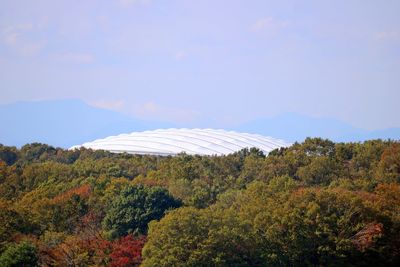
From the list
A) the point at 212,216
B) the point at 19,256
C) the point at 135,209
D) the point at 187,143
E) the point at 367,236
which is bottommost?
the point at 19,256

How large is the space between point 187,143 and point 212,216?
5106 centimetres

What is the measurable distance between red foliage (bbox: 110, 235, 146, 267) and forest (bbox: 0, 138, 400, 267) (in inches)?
2.2

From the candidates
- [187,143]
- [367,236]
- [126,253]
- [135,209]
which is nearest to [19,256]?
[126,253]

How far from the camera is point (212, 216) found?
37.3 metres

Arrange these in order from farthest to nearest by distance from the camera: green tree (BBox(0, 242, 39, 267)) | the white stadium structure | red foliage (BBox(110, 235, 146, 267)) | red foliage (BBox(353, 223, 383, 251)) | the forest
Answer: the white stadium structure
red foliage (BBox(353, 223, 383, 251))
red foliage (BBox(110, 235, 146, 267))
the forest
green tree (BBox(0, 242, 39, 267))

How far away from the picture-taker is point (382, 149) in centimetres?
5312

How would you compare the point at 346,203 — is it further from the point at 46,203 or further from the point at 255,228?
the point at 46,203

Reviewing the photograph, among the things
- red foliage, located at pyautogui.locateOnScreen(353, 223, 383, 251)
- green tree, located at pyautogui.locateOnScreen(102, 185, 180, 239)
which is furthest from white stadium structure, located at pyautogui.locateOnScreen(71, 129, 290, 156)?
red foliage, located at pyautogui.locateOnScreen(353, 223, 383, 251)

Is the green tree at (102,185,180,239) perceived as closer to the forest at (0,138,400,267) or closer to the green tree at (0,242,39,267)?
the forest at (0,138,400,267)

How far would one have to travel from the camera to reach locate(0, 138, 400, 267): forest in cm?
3634

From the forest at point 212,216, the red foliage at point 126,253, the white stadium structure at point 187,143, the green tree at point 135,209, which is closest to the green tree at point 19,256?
the forest at point 212,216

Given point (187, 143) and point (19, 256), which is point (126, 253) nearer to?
point (19, 256)

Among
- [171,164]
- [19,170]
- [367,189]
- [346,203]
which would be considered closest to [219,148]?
[171,164]

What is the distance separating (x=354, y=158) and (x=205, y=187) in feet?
41.8
